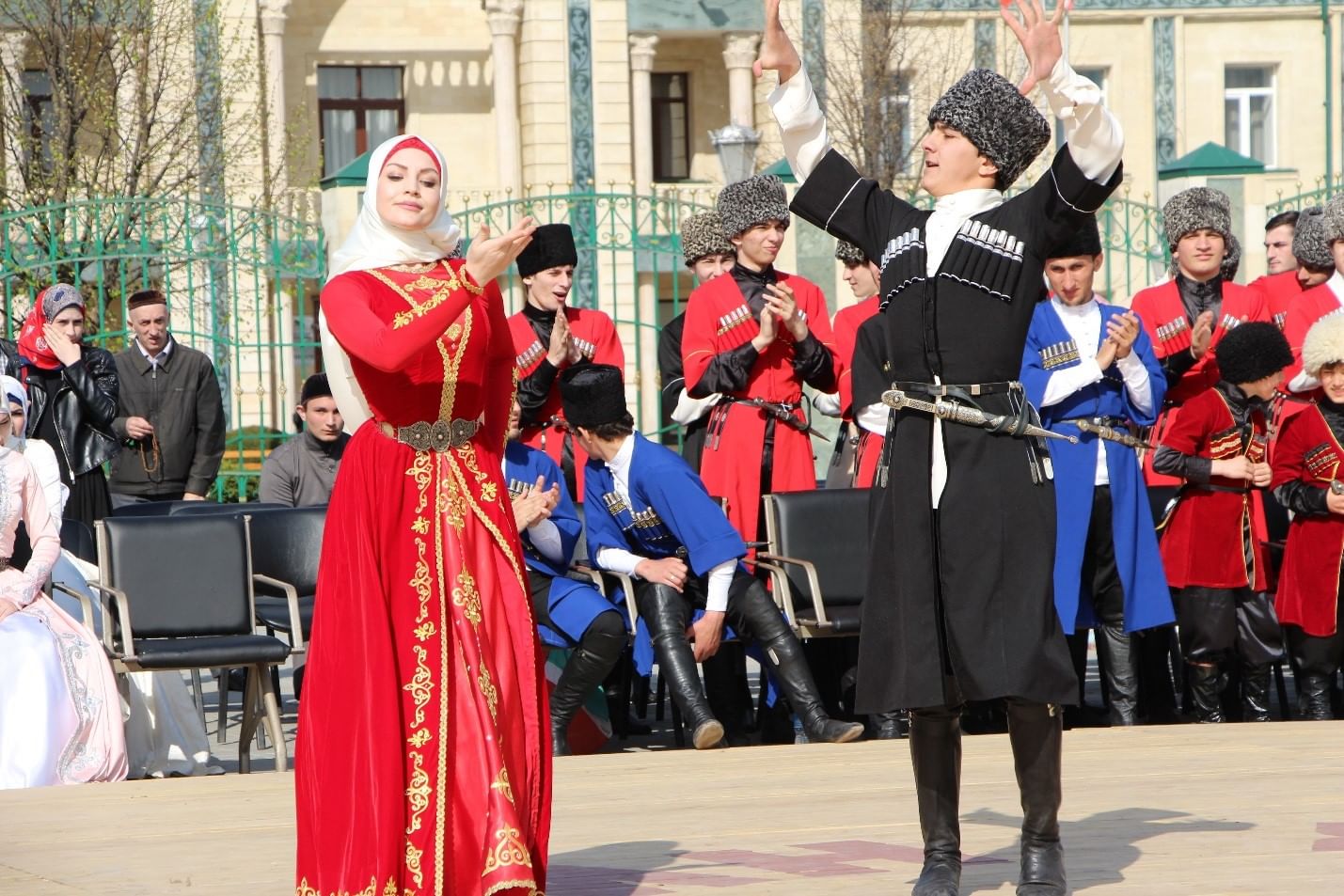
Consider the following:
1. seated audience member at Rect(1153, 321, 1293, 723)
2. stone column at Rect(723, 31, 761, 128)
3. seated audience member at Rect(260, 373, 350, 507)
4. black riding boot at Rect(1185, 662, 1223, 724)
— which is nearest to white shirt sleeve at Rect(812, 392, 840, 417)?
seated audience member at Rect(1153, 321, 1293, 723)

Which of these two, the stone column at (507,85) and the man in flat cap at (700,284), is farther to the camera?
the stone column at (507,85)

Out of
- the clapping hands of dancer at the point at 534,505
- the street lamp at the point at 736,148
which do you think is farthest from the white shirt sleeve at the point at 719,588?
the street lamp at the point at 736,148

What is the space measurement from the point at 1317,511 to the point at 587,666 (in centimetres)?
257

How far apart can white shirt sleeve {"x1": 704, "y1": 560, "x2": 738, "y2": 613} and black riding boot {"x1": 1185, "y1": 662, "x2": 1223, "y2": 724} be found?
1.72 m

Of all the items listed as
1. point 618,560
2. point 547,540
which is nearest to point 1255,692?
point 618,560

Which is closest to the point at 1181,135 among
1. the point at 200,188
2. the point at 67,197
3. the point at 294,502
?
the point at 200,188

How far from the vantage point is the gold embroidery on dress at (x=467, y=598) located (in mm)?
4414

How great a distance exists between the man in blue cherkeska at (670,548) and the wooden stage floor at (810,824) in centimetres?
65

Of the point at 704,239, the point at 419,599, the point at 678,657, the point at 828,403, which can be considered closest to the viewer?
the point at 419,599

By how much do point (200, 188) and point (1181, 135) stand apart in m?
15.4

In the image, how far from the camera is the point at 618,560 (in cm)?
741

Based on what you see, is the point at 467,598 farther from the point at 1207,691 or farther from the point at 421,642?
the point at 1207,691

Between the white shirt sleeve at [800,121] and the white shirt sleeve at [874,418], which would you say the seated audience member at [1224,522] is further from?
the white shirt sleeve at [800,121]

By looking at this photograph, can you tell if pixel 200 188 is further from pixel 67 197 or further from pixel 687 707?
pixel 687 707
